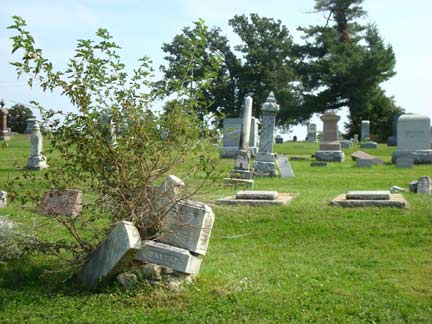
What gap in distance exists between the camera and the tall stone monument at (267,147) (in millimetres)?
17203

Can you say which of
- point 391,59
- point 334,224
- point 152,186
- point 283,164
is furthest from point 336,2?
point 152,186

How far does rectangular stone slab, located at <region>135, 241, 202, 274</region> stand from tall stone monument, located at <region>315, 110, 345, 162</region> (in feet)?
57.3

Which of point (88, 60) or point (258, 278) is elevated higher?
point (88, 60)

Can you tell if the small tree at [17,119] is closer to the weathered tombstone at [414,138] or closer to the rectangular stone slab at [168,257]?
the weathered tombstone at [414,138]

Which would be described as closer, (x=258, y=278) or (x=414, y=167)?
(x=258, y=278)

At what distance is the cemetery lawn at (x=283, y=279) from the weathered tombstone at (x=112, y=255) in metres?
0.17

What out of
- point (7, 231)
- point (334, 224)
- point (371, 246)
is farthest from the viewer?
point (334, 224)

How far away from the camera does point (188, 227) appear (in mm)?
6711

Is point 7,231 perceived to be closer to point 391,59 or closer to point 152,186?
point 152,186

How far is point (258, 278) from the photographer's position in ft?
23.2

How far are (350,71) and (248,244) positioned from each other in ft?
103

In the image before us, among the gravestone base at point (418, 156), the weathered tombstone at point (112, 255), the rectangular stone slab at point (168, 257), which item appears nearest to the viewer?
the weathered tombstone at point (112, 255)

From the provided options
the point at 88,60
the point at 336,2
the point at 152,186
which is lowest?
the point at 152,186

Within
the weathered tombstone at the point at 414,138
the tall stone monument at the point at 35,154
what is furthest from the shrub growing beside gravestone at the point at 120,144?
the weathered tombstone at the point at 414,138
